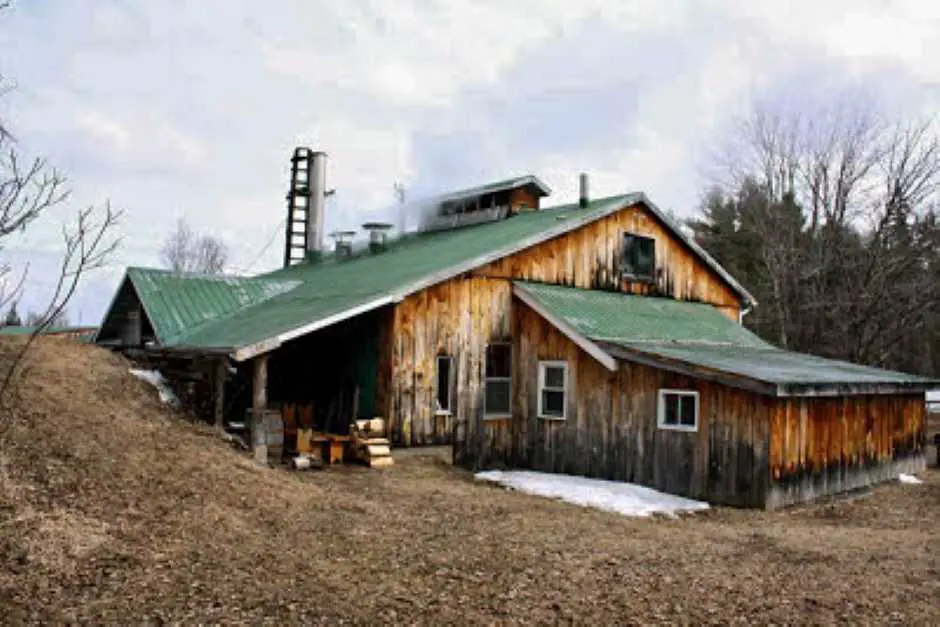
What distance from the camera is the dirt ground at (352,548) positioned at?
6.73 meters

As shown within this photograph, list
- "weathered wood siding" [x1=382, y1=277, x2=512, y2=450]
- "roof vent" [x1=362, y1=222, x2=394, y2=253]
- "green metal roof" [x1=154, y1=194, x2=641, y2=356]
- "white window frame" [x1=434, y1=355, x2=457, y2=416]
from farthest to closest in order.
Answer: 1. "roof vent" [x1=362, y1=222, x2=394, y2=253]
2. "white window frame" [x1=434, y1=355, x2=457, y2=416]
3. "weathered wood siding" [x1=382, y1=277, x2=512, y2=450]
4. "green metal roof" [x1=154, y1=194, x2=641, y2=356]

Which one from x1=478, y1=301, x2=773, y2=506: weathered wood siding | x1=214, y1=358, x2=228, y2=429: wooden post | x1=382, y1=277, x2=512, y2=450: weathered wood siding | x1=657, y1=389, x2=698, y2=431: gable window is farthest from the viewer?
x1=382, y1=277, x2=512, y2=450: weathered wood siding

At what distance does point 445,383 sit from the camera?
15875 millimetres

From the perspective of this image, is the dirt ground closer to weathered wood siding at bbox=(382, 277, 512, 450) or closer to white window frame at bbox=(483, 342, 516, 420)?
weathered wood siding at bbox=(382, 277, 512, 450)

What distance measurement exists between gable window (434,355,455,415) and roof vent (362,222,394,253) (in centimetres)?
920

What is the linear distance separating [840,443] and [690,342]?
3.95m

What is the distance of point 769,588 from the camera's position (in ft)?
26.0

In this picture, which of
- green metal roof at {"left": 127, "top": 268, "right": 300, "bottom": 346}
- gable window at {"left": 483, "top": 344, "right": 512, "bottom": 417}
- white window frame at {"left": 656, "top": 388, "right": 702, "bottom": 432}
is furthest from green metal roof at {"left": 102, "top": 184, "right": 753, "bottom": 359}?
white window frame at {"left": 656, "top": 388, "right": 702, "bottom": 432}

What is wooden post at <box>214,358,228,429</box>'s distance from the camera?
13609 millimetres

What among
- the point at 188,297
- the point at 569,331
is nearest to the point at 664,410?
the point at 569,331

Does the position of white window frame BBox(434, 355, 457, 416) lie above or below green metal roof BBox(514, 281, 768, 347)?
below

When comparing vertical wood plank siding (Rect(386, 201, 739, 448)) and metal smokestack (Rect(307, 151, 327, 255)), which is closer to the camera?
vertical wood plank siding (Rect(386, 201, 739, 448))

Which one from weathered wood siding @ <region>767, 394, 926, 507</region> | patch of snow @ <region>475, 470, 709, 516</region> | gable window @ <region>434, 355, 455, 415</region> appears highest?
gable window @ <region>434, 355, 455, 415</region>

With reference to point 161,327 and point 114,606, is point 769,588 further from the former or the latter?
point 161,327
